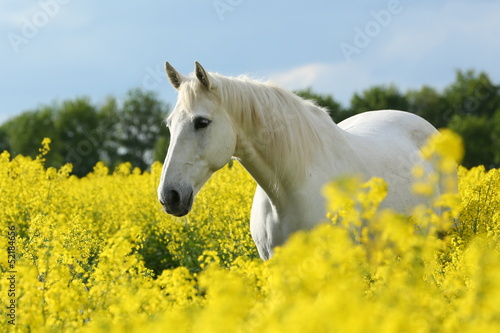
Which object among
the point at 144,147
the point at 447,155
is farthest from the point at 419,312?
the point at 144,147

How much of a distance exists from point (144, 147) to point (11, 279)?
46350 millimetres

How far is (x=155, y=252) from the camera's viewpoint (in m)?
8.59

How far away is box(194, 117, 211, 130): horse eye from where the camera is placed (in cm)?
406

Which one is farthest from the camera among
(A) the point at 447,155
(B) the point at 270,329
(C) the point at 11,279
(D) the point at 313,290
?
(C) the point at 11,279

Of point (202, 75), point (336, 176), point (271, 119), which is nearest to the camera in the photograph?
point (202, 75)

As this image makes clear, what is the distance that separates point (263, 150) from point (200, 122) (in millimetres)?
508

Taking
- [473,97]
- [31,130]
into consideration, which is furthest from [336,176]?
[31,130]

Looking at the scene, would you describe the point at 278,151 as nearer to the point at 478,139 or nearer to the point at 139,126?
the point at 478,139

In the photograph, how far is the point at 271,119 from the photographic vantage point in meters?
4.34

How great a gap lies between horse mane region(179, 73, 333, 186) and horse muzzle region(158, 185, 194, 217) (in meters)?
0.59

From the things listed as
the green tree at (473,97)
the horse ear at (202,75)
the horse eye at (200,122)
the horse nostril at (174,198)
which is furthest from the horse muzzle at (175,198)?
the green tree at (473,97)

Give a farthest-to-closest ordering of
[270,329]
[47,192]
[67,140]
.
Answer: [67,140] → [47,192] → [270,329]

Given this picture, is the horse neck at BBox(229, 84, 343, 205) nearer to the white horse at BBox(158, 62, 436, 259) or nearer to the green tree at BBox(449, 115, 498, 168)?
the white horse at BBox(158, 62, 436, 259)

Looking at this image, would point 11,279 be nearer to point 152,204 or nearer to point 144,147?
point 152,204
